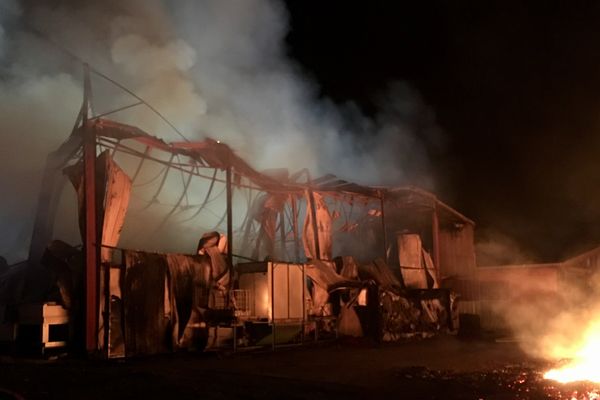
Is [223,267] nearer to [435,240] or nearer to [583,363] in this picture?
[583,363]

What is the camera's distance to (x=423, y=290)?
21.6 m

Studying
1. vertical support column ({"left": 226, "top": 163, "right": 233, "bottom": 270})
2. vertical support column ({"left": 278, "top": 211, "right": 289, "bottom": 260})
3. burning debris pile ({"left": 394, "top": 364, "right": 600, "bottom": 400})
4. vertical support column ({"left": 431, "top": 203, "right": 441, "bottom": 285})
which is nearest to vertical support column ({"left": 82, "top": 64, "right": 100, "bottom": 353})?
vertical support column ({"left": 226, "top": 163, "right": 233, "bottom": 270})

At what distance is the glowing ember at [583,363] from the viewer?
11.1 m

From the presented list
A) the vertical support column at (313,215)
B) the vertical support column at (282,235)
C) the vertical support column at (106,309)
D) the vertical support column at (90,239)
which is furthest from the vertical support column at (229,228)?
the vertical support column at (282,235)

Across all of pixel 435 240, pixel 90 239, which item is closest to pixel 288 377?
pixel 90 239

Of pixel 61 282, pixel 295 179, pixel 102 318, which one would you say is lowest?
pixel 102 318

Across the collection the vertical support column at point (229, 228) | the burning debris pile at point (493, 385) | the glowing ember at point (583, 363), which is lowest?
the glowing ember at point (583, 363)

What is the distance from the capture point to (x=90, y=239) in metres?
13.2

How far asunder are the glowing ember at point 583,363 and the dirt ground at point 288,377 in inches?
17.5

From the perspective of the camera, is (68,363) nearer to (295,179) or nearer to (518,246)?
(295,179)

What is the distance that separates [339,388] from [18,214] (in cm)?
1203

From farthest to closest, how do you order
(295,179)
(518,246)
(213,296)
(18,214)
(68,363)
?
1. (518,246)
2. (295,179)
3. (18,214)
4. (213,296)
5. (68,363)

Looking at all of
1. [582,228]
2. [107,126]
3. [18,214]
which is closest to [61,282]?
[107,126]

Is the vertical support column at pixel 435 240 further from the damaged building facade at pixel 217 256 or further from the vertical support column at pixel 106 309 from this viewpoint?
the vertical support column at pixel 106 309
